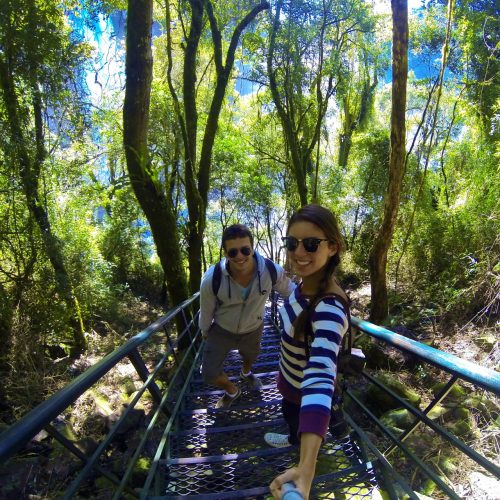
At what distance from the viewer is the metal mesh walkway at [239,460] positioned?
2012 mm

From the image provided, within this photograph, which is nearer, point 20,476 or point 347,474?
point 347,474

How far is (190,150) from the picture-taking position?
6.95 metres

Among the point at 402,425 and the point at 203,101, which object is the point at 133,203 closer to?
the point at 203,101

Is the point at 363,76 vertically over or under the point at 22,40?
over

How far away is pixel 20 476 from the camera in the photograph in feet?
11.8

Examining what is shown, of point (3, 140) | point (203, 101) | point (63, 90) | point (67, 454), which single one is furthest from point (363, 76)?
point (67, 454)

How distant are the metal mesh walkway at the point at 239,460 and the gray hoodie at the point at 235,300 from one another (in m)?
0.72

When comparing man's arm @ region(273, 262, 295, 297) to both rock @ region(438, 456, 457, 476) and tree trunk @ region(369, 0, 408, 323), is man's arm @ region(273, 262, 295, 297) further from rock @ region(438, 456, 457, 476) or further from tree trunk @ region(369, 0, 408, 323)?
tree trunk @ region(369, 0, 408, 323)

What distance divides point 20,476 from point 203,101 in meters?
12.5

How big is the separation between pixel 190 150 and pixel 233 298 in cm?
473

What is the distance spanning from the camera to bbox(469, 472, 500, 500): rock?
2.65 metres

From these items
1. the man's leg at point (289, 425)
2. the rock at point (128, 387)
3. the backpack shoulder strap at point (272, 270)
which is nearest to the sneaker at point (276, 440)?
the man's leg at point (289, 425)

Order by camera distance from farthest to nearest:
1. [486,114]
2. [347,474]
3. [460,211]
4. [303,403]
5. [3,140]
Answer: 1. [486,114]
2. [460,211]
3. [3,140]
4. [347,474]
5. [303,403]

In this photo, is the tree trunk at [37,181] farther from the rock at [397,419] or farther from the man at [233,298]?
the rock at [397,419]
